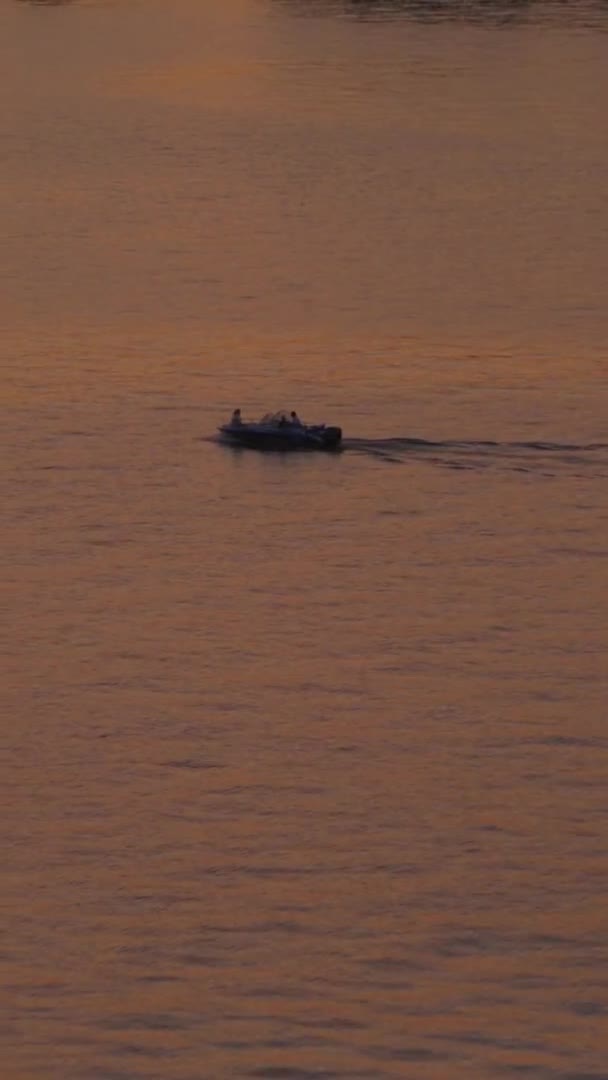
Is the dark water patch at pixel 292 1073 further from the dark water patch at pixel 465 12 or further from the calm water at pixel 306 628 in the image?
the dark water patch at pixel 465 12

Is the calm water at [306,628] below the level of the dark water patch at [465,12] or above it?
below

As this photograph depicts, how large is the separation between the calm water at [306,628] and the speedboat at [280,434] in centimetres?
53

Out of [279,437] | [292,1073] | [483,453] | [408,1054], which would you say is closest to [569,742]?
[408,1054]

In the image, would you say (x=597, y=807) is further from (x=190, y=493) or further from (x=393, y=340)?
(x=393, y=340)

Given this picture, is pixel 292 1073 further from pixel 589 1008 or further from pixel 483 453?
pixel 483 453

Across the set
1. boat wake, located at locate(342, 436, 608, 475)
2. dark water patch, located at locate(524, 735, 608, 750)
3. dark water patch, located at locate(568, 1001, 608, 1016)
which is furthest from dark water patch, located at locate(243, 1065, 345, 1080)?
boat wake, located at locate(342, 436, 608, 475)

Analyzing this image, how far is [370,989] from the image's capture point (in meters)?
29.8

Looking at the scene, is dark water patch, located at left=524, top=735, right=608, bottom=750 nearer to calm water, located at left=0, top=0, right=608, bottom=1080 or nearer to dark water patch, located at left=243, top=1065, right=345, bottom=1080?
calm water, located at left=0, top=0, right=608, bottom=1080

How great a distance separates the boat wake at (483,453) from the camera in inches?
2106

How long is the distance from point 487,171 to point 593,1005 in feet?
224

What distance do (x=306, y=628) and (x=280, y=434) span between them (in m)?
13.2

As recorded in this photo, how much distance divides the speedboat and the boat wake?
0.73 m

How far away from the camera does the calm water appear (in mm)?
29797

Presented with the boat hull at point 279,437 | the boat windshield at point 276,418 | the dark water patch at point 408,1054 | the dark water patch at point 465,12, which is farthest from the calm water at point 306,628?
the dark water patch at point 465,12
